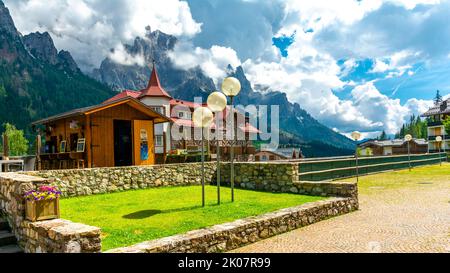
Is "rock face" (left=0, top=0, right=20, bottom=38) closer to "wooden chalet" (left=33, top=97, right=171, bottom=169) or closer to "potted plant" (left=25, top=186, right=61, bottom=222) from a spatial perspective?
"wooden chalet" (left=33, top=97, right=171, bottom=169)

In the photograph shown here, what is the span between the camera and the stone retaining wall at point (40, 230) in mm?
4328

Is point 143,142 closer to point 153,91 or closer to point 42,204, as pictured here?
point 42,204

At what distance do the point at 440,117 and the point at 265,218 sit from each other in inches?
2513

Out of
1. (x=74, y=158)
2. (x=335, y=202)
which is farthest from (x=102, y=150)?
(x=335, y=202)

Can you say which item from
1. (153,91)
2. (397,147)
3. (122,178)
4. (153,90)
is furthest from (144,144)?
(397,147)

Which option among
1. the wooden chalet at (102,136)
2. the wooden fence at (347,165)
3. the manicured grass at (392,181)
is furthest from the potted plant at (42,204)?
the manicured grass at (392,181)

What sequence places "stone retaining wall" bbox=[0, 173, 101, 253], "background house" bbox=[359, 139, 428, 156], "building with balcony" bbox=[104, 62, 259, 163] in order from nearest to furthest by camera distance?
1. "stone retaining wall" bbox=[0, 173, 101, 253]
2. "building with balcony" bbox=[104, 62, 259, 163]
3. "background house" bbox=[359, 139, 428, 156]

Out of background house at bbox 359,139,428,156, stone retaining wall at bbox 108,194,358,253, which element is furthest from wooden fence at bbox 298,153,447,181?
background house at bbox 359,139,428,156

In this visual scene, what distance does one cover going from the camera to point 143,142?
16.7 m

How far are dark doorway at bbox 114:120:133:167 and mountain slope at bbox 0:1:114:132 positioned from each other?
88.5 metres

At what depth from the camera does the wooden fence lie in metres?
15.9

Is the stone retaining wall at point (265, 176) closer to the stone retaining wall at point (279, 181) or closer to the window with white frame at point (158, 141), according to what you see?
the stone retaining wall at point (279, 181)

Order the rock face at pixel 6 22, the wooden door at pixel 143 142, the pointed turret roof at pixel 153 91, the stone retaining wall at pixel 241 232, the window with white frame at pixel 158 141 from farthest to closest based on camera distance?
the rock face at pixel 6 22, the pointed turret roof at pixel 153 91, the window with white frame at pixel 158 141, the wooden door at pixel 143 142, the stone retaining wall at pixel 241 232

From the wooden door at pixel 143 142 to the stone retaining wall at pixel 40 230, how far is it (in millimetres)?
9299
